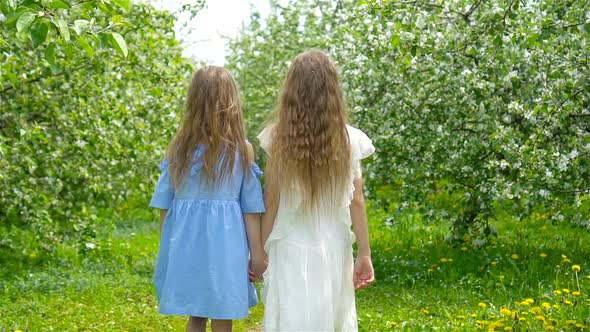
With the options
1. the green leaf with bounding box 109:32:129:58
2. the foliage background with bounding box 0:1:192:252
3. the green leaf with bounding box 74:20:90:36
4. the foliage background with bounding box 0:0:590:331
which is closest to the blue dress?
the green leaf with bounding box 109:32:129:58

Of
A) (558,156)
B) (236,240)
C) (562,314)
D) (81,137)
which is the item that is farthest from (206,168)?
(81,137)

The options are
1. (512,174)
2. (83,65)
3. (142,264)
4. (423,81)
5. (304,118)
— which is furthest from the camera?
(142,264)

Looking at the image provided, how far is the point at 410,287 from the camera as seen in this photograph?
7309 millimetres

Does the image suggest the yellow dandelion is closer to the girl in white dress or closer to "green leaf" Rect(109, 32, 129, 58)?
the girl in white dress

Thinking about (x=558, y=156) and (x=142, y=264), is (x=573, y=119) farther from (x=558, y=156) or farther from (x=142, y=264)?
(x=142, y=264)

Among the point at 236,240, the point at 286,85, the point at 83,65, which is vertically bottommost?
the point at 236,240

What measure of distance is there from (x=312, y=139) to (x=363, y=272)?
68 centimetres

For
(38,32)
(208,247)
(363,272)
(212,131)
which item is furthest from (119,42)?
(363,272)

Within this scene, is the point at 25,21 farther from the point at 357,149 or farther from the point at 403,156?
the point at 403,156

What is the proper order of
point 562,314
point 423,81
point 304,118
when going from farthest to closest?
point 423,81
point 562,314
point 304,118

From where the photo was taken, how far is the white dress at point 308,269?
13.4 feet

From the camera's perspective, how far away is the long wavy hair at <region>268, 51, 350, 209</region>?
4.14 metres

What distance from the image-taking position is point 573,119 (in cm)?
686

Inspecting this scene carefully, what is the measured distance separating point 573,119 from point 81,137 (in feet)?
13.9
